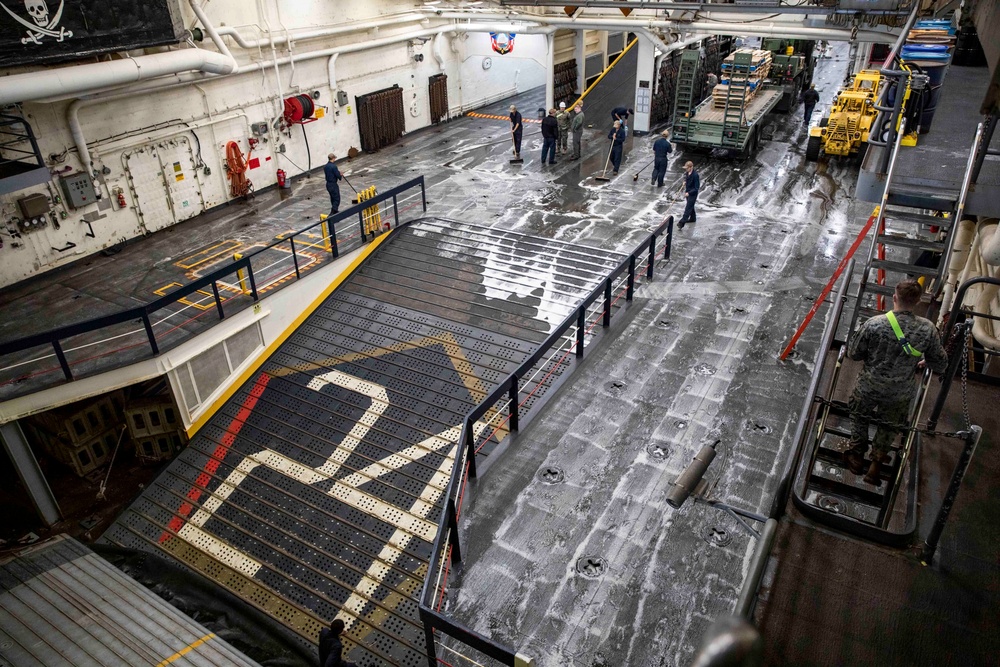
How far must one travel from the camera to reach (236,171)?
16078 mm

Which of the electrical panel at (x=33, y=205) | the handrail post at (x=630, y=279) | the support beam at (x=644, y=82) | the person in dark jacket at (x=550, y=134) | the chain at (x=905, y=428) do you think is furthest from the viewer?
the support beam at (x=644, y=82)

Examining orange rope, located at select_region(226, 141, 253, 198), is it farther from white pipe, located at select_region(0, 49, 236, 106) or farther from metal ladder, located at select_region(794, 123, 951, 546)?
metal ladder, located at select_region(794, 123, 951, 546)

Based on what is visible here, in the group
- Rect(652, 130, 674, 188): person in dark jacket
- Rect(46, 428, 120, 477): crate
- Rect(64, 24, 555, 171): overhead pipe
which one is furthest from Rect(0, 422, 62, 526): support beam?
Rect(652, 130, 674, 188): person in dark jacket

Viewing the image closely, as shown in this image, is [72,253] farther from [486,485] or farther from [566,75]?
[566,75]

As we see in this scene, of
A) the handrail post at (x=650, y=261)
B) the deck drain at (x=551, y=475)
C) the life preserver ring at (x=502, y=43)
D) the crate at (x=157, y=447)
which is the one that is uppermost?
the life preserver ring at (x=502, y=43)

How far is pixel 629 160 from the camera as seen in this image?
1850 centimetres

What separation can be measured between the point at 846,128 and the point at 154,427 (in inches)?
706

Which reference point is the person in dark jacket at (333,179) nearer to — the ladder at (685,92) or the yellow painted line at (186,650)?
the yellow painted line at (186,650)

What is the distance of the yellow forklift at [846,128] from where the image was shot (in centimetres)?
1727

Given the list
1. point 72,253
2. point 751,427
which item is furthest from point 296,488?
point 72,253

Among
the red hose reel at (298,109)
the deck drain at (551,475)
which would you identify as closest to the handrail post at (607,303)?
the deck drain at (551,475)

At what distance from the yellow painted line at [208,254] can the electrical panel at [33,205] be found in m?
2.45

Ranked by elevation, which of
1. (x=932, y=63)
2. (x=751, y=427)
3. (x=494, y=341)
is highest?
(x=932, y=63)

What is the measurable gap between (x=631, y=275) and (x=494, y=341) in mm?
2648
